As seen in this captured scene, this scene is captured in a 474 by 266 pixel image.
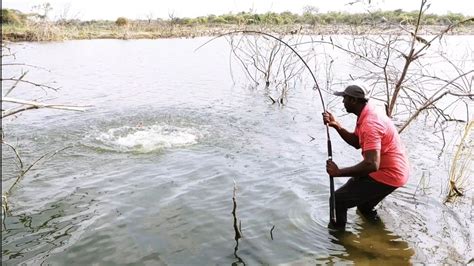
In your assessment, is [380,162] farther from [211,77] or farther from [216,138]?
[211,77]

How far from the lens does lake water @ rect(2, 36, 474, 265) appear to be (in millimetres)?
4996

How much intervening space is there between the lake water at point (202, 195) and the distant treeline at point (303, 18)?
9.64 feet

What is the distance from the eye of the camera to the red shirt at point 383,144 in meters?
4.41

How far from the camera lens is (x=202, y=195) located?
673cm

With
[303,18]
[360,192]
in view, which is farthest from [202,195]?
[303,18]

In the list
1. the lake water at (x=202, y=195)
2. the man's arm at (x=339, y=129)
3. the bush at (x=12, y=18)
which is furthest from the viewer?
the bush at (x=12, y=18)

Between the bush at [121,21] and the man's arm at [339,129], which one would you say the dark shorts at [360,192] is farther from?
the bush at [121,21]

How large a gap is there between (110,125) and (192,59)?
17.1 metres

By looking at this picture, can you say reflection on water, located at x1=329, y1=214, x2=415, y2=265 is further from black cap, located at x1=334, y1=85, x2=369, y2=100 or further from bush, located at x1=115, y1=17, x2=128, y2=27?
bush, located at x1=115, y1=17, x2=128, y2=27

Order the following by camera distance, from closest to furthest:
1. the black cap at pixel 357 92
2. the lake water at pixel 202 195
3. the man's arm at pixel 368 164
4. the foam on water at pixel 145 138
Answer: the man's arm at pixel 368 164 < the black cap at pixel 357 92 < the lake water at pixel 202 195 < the foam on water at pixel 145 138

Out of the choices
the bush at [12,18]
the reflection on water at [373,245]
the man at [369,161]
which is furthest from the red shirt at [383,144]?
the bush at [12,18]

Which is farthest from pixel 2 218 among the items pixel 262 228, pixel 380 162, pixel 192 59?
pixel 192 59

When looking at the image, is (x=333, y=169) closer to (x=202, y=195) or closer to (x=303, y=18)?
(x=202, y=195)

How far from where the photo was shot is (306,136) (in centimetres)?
1049
